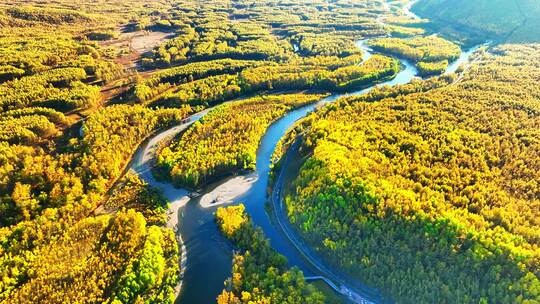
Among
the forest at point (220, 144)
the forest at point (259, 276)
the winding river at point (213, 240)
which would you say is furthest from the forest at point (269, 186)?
the winding river at point (213, 240)

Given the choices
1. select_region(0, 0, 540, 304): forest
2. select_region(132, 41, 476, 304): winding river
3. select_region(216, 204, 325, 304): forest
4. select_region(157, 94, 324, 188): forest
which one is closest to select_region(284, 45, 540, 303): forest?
select_region(0, 0, 540, 304): forest

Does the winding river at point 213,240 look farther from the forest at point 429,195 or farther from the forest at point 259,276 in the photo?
the forest at point 259,276

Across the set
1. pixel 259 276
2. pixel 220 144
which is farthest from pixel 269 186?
pixel 259 276

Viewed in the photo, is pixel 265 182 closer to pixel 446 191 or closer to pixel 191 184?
pixel 191 184

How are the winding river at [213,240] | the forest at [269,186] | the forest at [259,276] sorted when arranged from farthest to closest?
1. the winding river at [213,240]
2. the forest at [269,186]
3. the forest at [259,276]

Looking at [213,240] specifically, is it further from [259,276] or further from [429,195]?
[429,195]

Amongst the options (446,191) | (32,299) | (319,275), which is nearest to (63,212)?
(32,299)

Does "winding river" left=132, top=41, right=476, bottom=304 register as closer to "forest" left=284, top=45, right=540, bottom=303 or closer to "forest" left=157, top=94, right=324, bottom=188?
"forest" left=284, top=45, right=540, bottom=303
